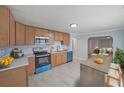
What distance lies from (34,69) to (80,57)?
14.6 ft

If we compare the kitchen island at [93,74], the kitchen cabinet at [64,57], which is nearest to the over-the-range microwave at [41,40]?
the kitchen cabinet at [64,57]

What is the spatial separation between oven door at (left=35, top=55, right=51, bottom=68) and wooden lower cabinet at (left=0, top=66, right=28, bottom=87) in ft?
5.18

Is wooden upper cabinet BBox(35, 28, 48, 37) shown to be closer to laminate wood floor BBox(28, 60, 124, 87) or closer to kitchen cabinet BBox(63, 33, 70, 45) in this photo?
kitchen cabinet BBox(63, 33, 70, 45)

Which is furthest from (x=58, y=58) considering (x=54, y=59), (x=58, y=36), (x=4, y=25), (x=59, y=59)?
(x=4, y=25)

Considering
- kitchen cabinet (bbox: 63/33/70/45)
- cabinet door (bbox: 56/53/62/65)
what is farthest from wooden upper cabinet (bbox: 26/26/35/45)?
kitchen cabinet (bbox: 63/33/70/45)

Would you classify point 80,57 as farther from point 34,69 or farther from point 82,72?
point 82,72

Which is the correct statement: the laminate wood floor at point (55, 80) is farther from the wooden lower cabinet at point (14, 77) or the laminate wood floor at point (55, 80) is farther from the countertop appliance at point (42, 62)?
the wooden lower cabinet at point (14, 77)

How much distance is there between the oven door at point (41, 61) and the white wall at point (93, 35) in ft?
11.6

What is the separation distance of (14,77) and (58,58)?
3.16 m

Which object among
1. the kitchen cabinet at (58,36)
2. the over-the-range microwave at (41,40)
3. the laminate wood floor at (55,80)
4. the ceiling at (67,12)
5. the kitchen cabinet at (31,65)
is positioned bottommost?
the laminate wood floor at (55,80)

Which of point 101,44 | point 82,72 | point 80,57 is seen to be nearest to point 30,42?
point 82,72

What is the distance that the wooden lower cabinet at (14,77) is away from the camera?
1756 mm

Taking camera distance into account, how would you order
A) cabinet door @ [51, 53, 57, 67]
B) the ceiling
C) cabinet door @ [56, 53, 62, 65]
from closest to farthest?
the ceiling → cabinet door @ [51, 53, 57, 67] → cabinet door @ [56, 53, 62, 65]

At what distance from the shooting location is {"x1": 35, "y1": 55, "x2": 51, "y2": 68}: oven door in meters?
3.78
